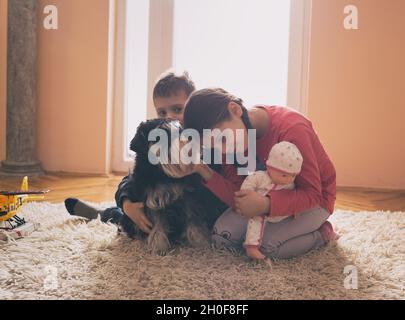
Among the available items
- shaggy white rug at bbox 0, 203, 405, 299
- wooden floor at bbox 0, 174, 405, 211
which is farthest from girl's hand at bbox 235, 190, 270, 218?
wooden floor at bbox 0, 174, 405, 211

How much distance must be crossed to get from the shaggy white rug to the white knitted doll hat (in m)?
0.27

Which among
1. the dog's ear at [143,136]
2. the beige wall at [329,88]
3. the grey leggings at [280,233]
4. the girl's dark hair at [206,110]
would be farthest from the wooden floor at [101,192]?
the girl's dark hair at [206,110]

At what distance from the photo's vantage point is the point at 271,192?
134cm

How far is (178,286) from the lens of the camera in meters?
1.17

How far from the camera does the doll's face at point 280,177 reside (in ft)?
4.35

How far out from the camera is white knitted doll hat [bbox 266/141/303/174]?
1.29 m

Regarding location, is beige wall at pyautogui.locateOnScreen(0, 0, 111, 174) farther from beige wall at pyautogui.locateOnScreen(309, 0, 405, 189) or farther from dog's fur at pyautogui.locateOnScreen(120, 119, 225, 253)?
dog's fur at pyautogui.locateOnScreen(120, 119, 225, 253)

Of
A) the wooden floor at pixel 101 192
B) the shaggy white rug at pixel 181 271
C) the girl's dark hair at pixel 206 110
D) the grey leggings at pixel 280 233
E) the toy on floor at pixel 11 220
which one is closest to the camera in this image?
the shaggy white rug at pixel 181 271

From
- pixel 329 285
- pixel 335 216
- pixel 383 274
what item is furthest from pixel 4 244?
pixel 335 216

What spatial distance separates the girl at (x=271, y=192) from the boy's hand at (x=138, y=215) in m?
0.20

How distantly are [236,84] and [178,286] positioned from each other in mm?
1954

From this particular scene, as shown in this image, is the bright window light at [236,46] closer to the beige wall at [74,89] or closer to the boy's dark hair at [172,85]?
the beige wall at [74,89]

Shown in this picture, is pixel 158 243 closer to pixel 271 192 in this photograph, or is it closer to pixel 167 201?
pixel 167 201
